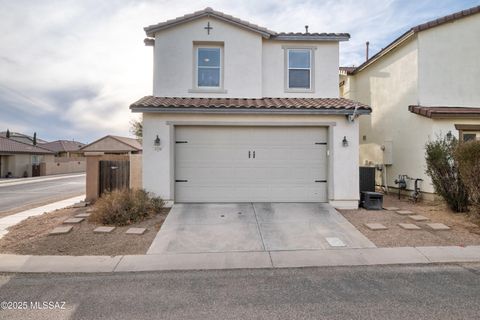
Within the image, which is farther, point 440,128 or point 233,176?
point 440,128

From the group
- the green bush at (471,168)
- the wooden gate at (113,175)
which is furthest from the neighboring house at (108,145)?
the green bush at (471,168)

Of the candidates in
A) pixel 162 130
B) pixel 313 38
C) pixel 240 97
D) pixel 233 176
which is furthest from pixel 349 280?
pixel 313 38

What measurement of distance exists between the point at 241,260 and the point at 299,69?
7.52m

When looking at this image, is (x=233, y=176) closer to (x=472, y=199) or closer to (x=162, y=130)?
(x=162, y=130)

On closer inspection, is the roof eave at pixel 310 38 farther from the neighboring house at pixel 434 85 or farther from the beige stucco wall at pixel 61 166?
the beige stucco wall at pixel 61 166

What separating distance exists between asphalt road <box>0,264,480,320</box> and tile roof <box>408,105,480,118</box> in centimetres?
604

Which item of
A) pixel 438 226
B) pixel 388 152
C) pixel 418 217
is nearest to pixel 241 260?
pixel 438 226

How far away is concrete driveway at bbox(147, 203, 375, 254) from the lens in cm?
566

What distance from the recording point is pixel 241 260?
5.04 m

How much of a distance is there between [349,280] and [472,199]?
16.5 ft

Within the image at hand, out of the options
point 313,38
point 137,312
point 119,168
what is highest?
point 313,38

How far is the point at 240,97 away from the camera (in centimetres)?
973

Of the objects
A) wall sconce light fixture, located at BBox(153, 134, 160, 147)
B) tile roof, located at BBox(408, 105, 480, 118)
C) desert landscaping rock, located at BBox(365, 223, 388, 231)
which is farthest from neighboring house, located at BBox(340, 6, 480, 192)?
wall sconce light fixture, located at BBox(153, 134, 160, 147)

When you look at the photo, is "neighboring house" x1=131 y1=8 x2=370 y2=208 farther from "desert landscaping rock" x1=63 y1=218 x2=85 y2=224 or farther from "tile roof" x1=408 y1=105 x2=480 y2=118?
"tile roof" x1=408 y1=105 x2=480 y2=118
